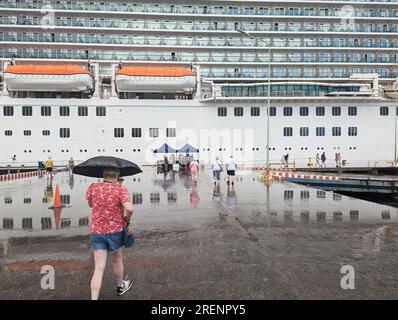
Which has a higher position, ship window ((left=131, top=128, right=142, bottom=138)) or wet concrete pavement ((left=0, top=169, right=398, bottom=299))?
ship window ((left=131, top=128, right=142, bottom=138))

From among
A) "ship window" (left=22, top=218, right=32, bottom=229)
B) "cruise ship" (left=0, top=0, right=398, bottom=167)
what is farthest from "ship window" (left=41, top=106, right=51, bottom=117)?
"ship window" (left=22, top=218, right=32, bottom=229)

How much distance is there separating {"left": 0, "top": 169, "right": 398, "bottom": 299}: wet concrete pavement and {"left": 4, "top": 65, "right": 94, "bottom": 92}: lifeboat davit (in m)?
23.7

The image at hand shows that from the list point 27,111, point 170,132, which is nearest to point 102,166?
point 170,132

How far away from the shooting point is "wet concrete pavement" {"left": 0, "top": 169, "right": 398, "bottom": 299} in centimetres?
479

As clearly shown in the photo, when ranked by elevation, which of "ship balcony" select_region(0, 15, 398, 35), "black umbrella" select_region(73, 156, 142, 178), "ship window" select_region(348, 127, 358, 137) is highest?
"ship balcony" select_region(0, 15, 398, 35)

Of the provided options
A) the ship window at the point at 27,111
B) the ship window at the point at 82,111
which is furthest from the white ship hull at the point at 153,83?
the ship window at the point at 27,111

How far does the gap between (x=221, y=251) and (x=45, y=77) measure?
32.2 meters

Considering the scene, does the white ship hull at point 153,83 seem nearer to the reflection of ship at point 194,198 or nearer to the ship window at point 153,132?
the ship window at point 153,132

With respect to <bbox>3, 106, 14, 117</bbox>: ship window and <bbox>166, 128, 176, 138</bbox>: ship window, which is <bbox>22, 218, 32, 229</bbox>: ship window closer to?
<bbox>166, 128, 176, 138</bbox>: ship window

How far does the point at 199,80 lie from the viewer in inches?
1428

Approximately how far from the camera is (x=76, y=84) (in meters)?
33.6

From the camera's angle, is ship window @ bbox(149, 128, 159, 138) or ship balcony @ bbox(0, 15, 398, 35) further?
ship balcony @ bbox(0, 15, 398, 35)
